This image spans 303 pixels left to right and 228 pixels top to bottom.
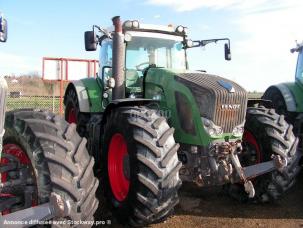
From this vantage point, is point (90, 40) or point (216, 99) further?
point (90, 40)

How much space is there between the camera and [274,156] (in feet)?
16.3

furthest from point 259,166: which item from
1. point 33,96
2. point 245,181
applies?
point 33,96

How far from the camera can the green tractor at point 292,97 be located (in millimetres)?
7461

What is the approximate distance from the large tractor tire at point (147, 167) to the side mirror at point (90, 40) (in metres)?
1.75

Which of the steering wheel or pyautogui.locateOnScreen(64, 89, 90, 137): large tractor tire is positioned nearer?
the steering wheel

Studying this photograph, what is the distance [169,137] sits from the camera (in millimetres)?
4391

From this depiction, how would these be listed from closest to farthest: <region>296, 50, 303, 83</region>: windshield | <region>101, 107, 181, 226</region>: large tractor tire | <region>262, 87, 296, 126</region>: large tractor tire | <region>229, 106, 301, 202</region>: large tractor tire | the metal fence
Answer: <region>101, 107, 181, 226</region>: large tractor tire < <region>229, 106, 301, 202</region>: large tractor tire < <region>262, 87, 296, 126</region>: large tractor tire < <region>296, 50, 303, 83</region>: windshield < the metal fence

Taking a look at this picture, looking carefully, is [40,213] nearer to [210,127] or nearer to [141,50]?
[210,127]

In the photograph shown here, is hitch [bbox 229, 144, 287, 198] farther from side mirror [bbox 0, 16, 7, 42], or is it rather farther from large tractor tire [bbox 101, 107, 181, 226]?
side mirror [bbox 0, 16, 7, 42]

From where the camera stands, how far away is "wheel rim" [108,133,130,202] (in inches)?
196

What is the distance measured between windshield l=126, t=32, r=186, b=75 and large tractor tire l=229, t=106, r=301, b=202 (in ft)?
5.32

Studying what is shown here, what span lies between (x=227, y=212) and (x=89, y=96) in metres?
3.03

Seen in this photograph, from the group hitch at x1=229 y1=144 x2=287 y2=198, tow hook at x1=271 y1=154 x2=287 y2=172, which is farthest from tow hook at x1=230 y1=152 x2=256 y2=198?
tow hook at x1=271 y1=154 x2=287 y2=172

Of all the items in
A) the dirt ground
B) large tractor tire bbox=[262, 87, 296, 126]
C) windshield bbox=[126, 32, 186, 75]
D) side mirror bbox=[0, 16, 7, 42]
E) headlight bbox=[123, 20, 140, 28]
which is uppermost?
headlight bbox=[123, 20, 140, 28]
